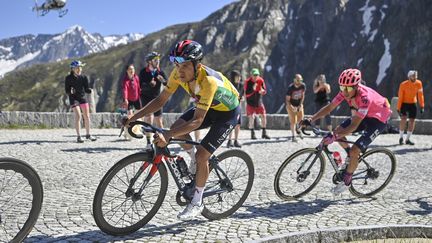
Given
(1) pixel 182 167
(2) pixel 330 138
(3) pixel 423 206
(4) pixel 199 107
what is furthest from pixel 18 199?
(3) pixel 423 206

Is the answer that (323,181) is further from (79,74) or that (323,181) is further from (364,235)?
(79,74)

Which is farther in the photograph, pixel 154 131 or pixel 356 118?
pixel 356 118

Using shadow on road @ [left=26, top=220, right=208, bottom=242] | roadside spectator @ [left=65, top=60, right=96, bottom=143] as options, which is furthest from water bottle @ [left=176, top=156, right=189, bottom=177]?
roadside spectator @ [left=65, top=60, right=96, bottom=143]

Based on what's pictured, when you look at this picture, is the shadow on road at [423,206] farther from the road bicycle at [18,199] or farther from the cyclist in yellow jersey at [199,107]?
the road bicycle at [18,199]

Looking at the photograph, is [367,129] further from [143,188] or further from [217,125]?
[143,188]

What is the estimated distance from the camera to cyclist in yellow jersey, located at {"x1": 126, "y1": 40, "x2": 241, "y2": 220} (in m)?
4.32

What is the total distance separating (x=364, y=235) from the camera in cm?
454

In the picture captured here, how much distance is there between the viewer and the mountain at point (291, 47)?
327ft

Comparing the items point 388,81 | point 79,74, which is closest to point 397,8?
point 388,81

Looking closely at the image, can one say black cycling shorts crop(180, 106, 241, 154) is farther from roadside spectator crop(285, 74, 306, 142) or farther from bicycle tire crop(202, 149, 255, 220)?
roadside spectator crop(285, 74, 306, 142)

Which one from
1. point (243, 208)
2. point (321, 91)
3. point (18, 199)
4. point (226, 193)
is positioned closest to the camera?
point (18, 199)

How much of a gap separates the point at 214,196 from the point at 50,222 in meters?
1.72

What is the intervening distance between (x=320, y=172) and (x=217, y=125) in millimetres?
2042

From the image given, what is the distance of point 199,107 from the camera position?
4328mm
